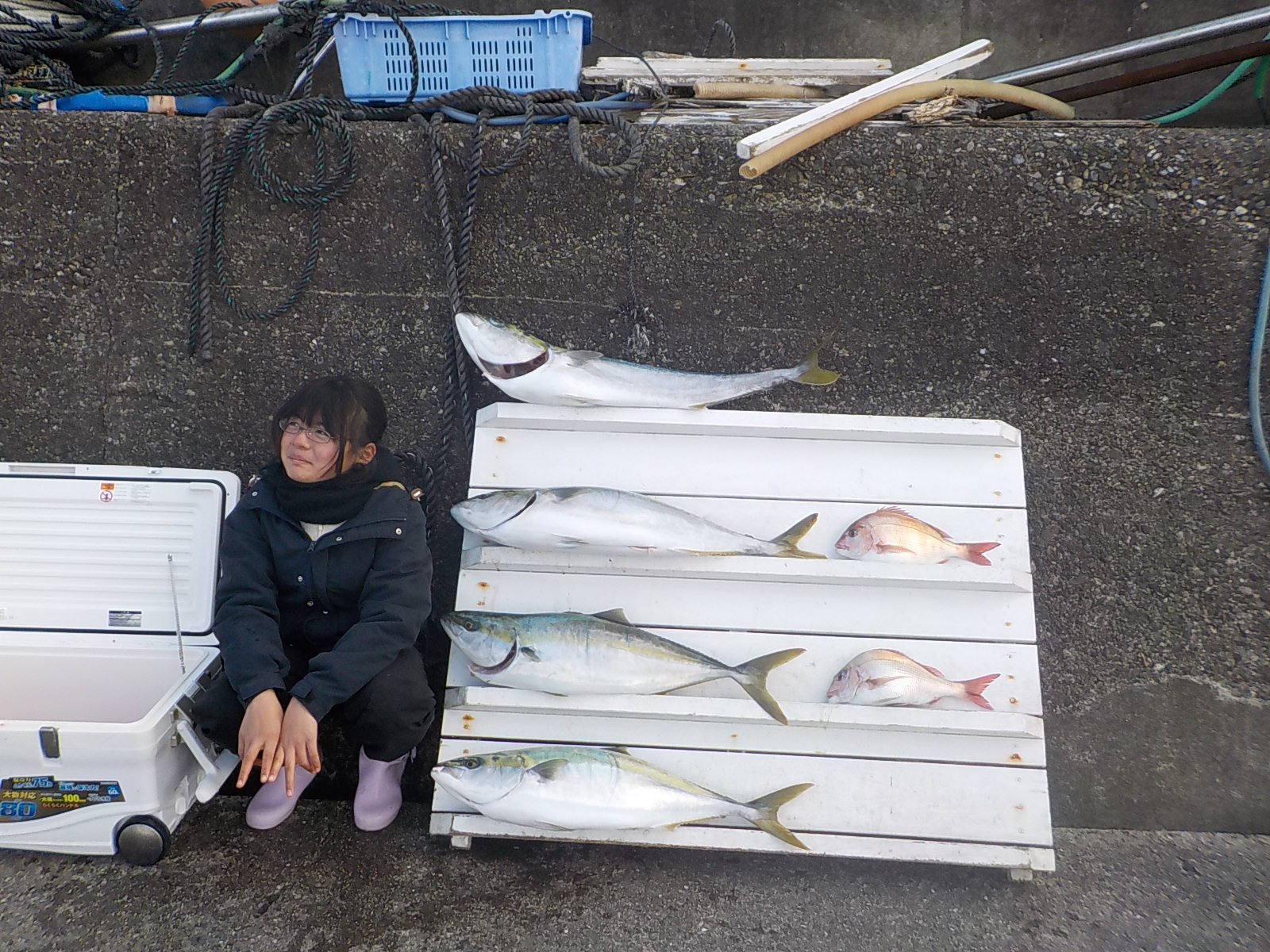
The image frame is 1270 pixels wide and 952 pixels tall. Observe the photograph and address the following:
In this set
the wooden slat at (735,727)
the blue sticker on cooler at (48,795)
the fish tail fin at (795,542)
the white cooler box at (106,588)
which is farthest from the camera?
the white cooler box at (106,588)

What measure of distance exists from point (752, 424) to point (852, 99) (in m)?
1.16

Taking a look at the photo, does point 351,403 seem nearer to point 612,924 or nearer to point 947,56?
point 612,924

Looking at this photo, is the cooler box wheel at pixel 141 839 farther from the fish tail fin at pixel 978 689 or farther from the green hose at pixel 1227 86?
the green hose at pixel 1227 86

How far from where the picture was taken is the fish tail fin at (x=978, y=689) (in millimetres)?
2484

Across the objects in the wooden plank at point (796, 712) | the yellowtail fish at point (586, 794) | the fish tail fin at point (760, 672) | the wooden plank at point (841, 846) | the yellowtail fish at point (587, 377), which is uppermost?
the yellowtail fish at point (587, 377)

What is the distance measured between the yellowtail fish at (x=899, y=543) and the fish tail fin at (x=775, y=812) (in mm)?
735

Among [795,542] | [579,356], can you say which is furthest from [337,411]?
[795,542]

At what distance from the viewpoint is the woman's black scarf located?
2.37 metres

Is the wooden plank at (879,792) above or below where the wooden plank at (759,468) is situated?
below

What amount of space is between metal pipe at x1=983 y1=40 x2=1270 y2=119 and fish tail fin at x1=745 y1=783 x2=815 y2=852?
Answer: 264cm

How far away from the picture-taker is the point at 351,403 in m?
2.41

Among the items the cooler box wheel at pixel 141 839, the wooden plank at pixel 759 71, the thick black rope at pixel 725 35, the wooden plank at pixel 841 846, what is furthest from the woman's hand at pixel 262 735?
the thick black rope at pixel 725 35

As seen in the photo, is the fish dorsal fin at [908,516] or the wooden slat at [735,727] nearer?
the wooden slat at [735,727]

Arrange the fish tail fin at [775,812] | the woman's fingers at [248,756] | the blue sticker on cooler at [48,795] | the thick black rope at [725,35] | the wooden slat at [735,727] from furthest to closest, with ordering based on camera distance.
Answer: the thick black rope at [725,35], the wooden slat at [735,727], the fish tail fin at [775,812], the blue sticker on cooler at [48,795], the woman's fingers at [248,756]
